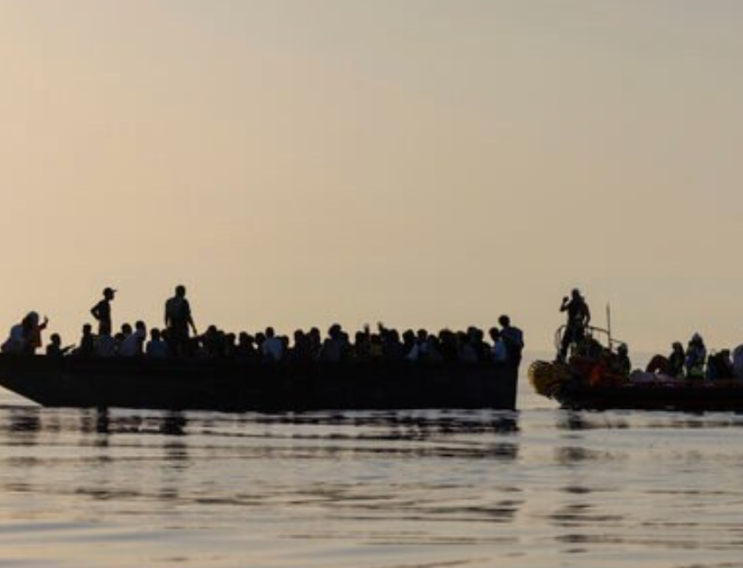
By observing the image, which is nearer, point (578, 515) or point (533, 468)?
point (578, 515)

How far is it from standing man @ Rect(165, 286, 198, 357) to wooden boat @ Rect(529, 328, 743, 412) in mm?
10252

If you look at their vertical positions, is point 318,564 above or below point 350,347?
below

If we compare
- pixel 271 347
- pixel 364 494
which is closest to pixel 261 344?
pixel 271 347

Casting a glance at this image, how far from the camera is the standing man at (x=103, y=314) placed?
185ft

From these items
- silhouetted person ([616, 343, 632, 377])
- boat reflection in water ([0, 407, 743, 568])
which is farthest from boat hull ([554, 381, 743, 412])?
boat reflection in water ([0, 407, 743, 568])

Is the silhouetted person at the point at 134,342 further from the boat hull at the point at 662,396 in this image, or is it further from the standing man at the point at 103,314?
the boat hull at the point at 662,396

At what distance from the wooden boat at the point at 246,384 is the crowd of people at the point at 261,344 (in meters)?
0.36

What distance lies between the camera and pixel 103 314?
2251 inches

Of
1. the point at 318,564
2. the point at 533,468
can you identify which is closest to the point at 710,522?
the point at 318,564

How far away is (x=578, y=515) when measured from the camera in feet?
80.0

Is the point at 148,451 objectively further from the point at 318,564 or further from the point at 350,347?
the point at 350,347

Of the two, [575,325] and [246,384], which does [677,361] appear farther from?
[246,384]

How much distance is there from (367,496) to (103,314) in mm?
30869

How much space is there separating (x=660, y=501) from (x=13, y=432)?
19044 millimetres
